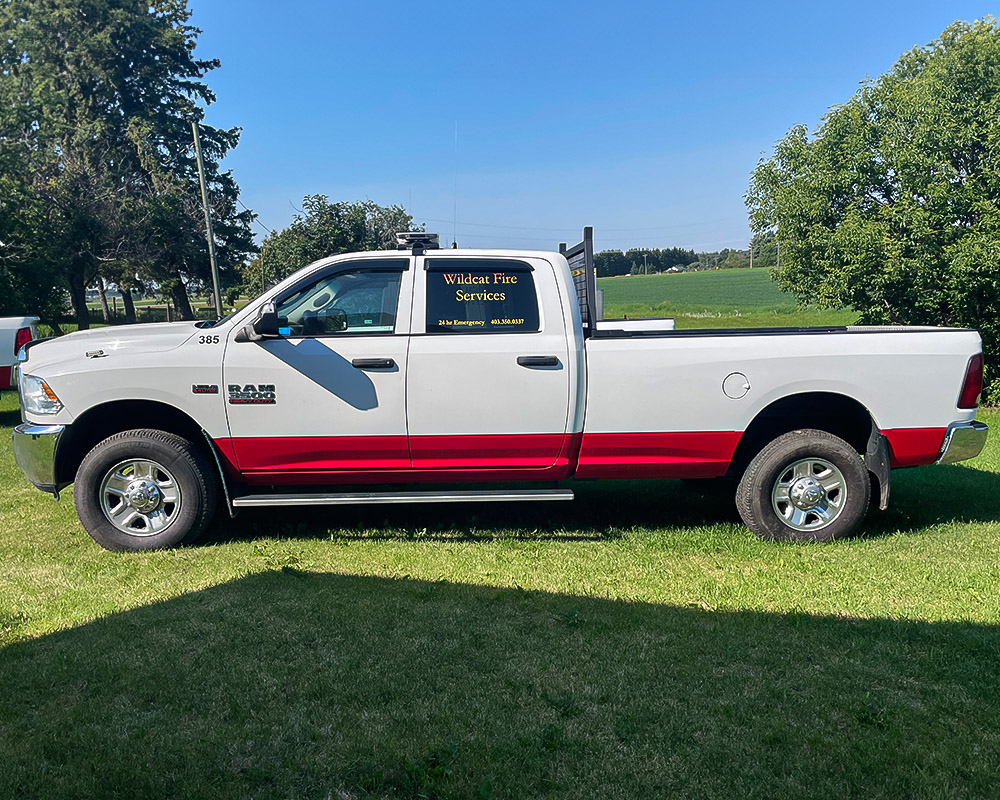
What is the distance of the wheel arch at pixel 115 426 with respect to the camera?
5484 mm

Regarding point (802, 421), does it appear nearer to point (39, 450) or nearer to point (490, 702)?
point (490, 702)

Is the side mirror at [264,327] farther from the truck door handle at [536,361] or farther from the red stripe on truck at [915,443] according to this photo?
the red stripe on truck at [915,443]

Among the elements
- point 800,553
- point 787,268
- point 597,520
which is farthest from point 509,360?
point 787,268

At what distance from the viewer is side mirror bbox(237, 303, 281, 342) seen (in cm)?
514

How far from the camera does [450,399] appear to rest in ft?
17.6

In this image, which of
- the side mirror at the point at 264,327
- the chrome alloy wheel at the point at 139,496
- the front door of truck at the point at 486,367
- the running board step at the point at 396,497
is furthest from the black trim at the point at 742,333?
the chrome alloy wheel at the point at 139,496

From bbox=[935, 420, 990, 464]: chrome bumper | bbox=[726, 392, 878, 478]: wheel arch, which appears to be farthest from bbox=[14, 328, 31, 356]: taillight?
bbox=[935, 420, 990, 464]: chrome bumper

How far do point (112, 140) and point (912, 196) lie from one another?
36017 mm

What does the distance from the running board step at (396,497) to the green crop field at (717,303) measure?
54.2ft

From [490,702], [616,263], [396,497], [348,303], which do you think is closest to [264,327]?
Result: [348,303]

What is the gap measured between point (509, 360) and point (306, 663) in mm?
2433

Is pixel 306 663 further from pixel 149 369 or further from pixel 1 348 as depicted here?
pixel 1 348

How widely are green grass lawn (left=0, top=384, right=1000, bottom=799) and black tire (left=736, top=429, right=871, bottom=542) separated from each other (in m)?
0.28

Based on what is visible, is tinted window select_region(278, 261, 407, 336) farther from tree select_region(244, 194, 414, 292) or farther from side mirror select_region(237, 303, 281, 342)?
tree select_region(244, 194, 414, 292)
